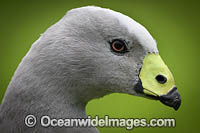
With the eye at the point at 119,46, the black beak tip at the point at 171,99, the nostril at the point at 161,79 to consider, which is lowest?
the black beak tip at the point at 171,99

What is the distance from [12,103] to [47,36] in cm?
22

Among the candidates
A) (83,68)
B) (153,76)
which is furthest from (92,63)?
(153,76)

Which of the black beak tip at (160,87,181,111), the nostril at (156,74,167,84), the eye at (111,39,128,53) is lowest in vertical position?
the black beak tip at (160,87,181,111)

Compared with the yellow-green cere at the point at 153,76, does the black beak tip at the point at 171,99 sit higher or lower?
lower

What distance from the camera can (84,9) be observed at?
3.02 ft

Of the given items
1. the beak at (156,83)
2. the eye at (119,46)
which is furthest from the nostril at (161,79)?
the eye at (119,46)

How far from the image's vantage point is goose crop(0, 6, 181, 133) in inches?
34.1

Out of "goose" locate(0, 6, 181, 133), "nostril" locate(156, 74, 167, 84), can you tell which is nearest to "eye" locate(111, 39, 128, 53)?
"goose" locate(0, 6, 181, 133)

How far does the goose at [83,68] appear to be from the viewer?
2.84 ft

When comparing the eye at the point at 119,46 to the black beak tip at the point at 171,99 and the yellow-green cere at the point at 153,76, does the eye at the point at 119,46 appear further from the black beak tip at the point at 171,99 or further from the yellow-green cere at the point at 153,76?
the black beak tip at the point at 171,99

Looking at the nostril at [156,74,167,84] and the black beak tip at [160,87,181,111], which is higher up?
the nostril at [156,74,167,84]

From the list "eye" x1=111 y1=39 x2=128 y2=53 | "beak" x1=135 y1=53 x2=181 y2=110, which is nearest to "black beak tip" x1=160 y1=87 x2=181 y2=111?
"beak" x1=135 y1=53 x2=181 y2=110

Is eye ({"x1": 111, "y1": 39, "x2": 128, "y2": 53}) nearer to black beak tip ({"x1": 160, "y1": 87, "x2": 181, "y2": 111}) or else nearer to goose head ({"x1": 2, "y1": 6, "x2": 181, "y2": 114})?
goose head ({"x1": 2, "y1": 6, "x2": 181, "y2": 114})

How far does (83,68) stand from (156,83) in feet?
0.69
